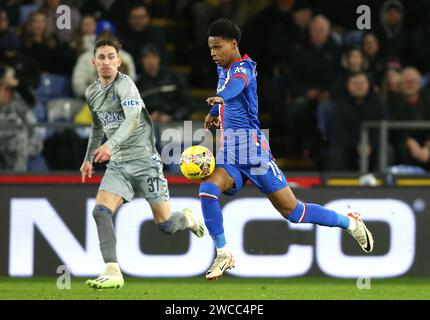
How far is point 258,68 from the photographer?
1585 centimetres

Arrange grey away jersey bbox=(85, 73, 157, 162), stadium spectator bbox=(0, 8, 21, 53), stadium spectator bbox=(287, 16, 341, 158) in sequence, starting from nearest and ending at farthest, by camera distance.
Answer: grey away jersey bbox=(85, 73, 157, 162) → stadium spectator bbox=(287, 16, 341, 158) → stadium spectator bbox=(0, 8, 21, 53)

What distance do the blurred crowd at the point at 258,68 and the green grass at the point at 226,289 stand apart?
2137 millimetres

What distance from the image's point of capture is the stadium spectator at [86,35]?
49.1 ft

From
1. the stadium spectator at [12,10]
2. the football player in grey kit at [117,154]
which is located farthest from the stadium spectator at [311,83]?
the football player in grey kit at [117,154]

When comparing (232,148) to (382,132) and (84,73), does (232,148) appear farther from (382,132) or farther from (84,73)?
(84,73)

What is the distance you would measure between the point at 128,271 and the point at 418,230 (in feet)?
9.62

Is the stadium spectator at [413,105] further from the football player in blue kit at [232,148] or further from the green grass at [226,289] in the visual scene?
the football player in blue kit at [232,148]

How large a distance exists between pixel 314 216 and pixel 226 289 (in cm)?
141

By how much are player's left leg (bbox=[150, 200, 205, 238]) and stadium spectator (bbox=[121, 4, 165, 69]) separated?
15.5ft

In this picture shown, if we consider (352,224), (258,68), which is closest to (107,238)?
(352,224)

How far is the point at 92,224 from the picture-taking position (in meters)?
12.3

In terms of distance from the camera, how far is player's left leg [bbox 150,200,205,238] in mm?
10617

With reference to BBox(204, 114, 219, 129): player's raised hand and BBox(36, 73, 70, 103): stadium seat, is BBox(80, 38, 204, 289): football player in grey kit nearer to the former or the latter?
BBox(204, 114, 219, 129): player's raised hand

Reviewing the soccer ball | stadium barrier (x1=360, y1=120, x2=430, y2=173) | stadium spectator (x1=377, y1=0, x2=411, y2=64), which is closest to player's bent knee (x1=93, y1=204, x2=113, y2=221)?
the soccer ball
